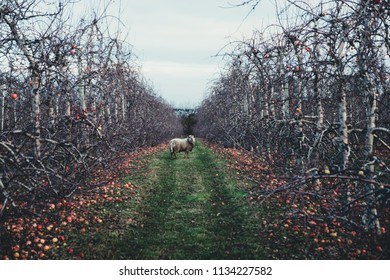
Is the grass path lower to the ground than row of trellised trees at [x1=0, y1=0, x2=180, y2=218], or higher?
lower

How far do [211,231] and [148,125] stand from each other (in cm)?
1821

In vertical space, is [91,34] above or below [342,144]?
above

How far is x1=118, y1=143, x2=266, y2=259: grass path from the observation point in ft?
17.4

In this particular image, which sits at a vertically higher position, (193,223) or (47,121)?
(47,121)

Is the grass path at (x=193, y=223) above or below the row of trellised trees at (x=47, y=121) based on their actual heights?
below

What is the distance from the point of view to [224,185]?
10.3 m

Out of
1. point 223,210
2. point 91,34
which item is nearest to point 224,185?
point 223,210

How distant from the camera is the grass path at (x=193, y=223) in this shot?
5301 millimetres

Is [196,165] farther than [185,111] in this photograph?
No

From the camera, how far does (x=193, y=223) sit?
677cm

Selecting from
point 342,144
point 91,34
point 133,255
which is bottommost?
point 133,255

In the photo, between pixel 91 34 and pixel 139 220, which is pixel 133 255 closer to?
pixel 139 220
